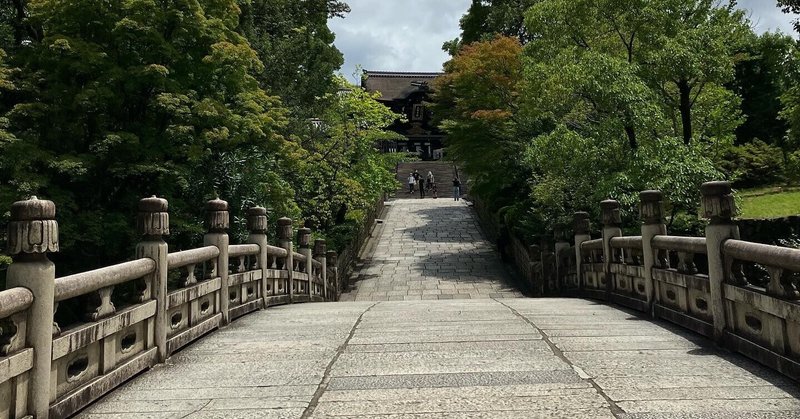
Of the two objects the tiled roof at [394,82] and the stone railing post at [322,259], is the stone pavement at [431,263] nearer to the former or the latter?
the stone railing post at [322,259]

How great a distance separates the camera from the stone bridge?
11.0 feet

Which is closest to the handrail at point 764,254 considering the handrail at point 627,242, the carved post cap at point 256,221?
the handrail at point 627,242

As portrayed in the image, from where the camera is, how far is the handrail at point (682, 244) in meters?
5.68

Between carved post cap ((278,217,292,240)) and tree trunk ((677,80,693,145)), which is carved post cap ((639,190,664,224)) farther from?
tree trunk ((677,80,693,145))

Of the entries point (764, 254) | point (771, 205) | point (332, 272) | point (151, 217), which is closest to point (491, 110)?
point (332, 272)

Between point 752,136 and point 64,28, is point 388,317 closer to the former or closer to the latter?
point 64,28

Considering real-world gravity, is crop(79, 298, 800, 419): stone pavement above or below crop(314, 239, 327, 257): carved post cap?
below

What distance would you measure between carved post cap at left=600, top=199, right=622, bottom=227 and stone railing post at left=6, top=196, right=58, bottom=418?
7306 mm

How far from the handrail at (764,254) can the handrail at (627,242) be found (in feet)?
8.43

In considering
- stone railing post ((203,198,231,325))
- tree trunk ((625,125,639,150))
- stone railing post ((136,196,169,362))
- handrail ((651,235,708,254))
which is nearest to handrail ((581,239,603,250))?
handrail ((651,235,708,254))

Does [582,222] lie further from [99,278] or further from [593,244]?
[99,278]

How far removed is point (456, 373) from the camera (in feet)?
13.7

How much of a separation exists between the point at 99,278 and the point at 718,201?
5.10 m

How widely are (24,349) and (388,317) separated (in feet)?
15.4
